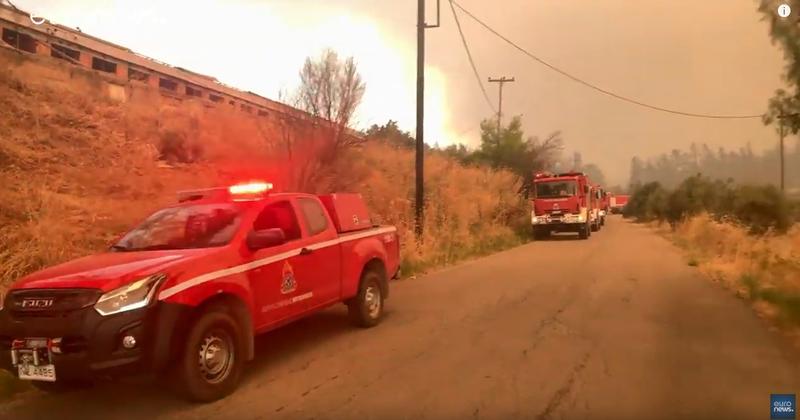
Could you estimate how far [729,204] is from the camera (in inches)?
1133

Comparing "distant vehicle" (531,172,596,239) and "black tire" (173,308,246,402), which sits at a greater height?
"distant vehicle" (531,172,596,239)

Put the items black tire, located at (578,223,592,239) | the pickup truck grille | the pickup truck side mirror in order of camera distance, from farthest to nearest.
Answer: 1. black tire, located at (578,223,592,239)
2. the pickup truck side mirror
3. the pickup truck grille

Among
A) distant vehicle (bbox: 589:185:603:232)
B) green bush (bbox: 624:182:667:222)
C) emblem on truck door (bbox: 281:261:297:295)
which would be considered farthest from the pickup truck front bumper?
green bush (bbox: 624:182:667:222)

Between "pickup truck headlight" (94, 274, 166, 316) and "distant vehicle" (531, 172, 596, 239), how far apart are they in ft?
81.7

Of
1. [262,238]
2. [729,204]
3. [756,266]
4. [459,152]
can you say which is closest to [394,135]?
[459,152]

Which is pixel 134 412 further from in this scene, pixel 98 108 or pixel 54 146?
pixel 98 108

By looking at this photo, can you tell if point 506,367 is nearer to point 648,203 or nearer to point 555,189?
point 555,189

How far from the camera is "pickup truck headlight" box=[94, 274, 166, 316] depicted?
4512 millimetres

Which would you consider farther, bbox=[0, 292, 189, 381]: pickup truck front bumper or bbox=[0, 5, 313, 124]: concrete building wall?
bbox=[0, 5, 313, 124]: concrete building wall

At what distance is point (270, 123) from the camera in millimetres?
18359

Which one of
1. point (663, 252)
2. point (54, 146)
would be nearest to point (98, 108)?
point (54, 146)

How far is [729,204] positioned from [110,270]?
30.2 metres

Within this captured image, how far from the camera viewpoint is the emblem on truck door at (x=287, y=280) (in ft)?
20.1

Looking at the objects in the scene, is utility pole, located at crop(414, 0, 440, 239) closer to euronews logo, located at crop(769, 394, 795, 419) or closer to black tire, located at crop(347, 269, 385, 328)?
black tire, located at crop(347, 269, 385, 328)
